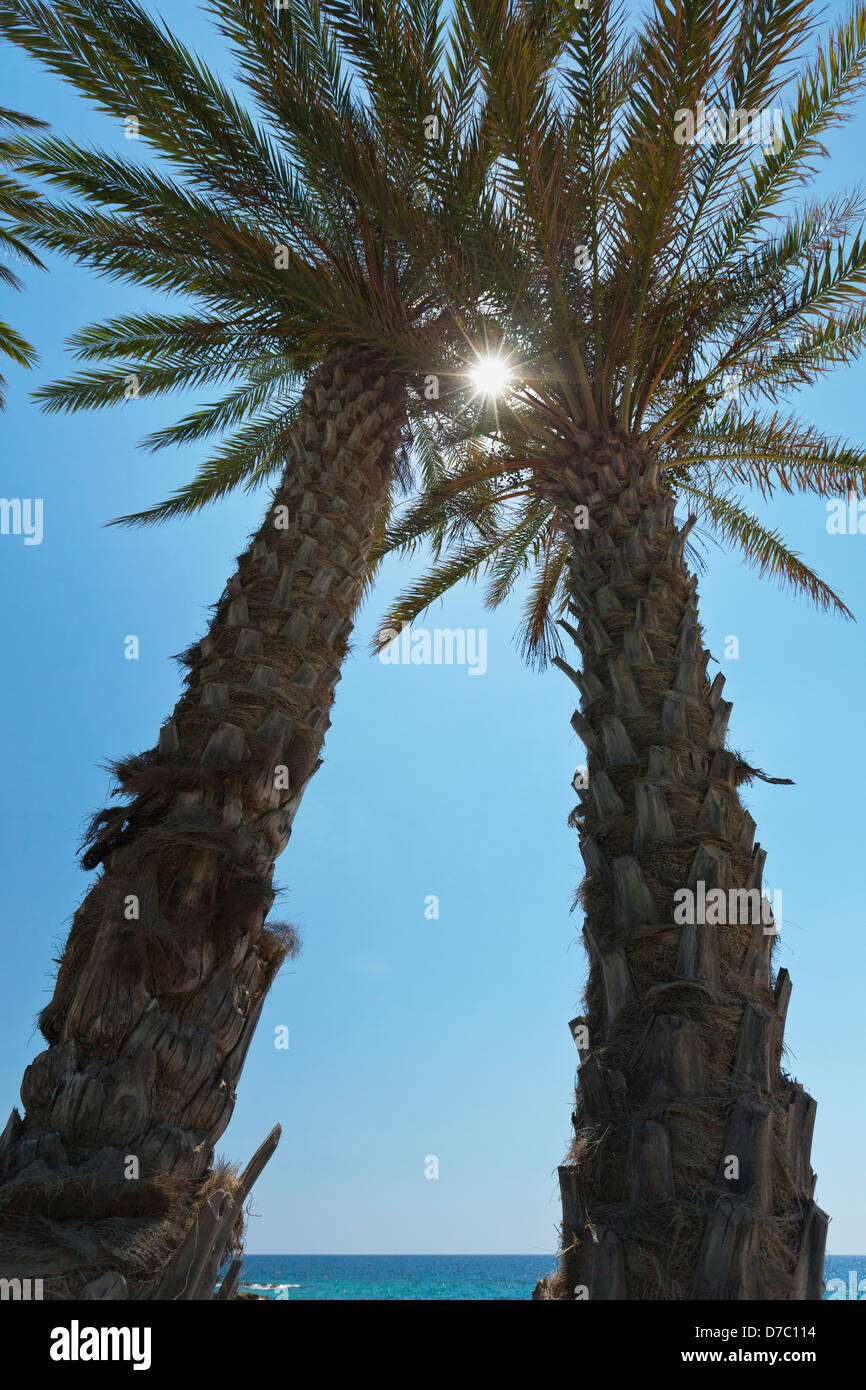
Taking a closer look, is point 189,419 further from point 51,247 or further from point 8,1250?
point 8,1250

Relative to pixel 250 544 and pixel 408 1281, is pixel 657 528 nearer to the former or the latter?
pixel 250 544

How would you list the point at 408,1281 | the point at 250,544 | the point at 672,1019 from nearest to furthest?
the point at 672,1019 → the point at 250,544 → the point at 408,1281

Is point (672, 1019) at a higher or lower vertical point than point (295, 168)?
lower

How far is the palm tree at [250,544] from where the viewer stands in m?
3.09

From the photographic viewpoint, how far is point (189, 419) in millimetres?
9484

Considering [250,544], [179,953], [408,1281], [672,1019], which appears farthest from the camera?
[408,1281]

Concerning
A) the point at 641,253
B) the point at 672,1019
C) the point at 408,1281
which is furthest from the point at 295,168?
the point at 408,1281

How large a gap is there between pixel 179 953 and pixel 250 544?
301cm

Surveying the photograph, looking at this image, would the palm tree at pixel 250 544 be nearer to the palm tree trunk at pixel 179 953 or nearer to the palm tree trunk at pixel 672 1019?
the palm tree trunk at pixel 179 953

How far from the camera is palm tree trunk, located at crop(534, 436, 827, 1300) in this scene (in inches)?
116

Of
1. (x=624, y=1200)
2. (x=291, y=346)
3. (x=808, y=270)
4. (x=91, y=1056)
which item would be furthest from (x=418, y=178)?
(x=624, y=1200)

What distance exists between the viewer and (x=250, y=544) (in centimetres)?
567
